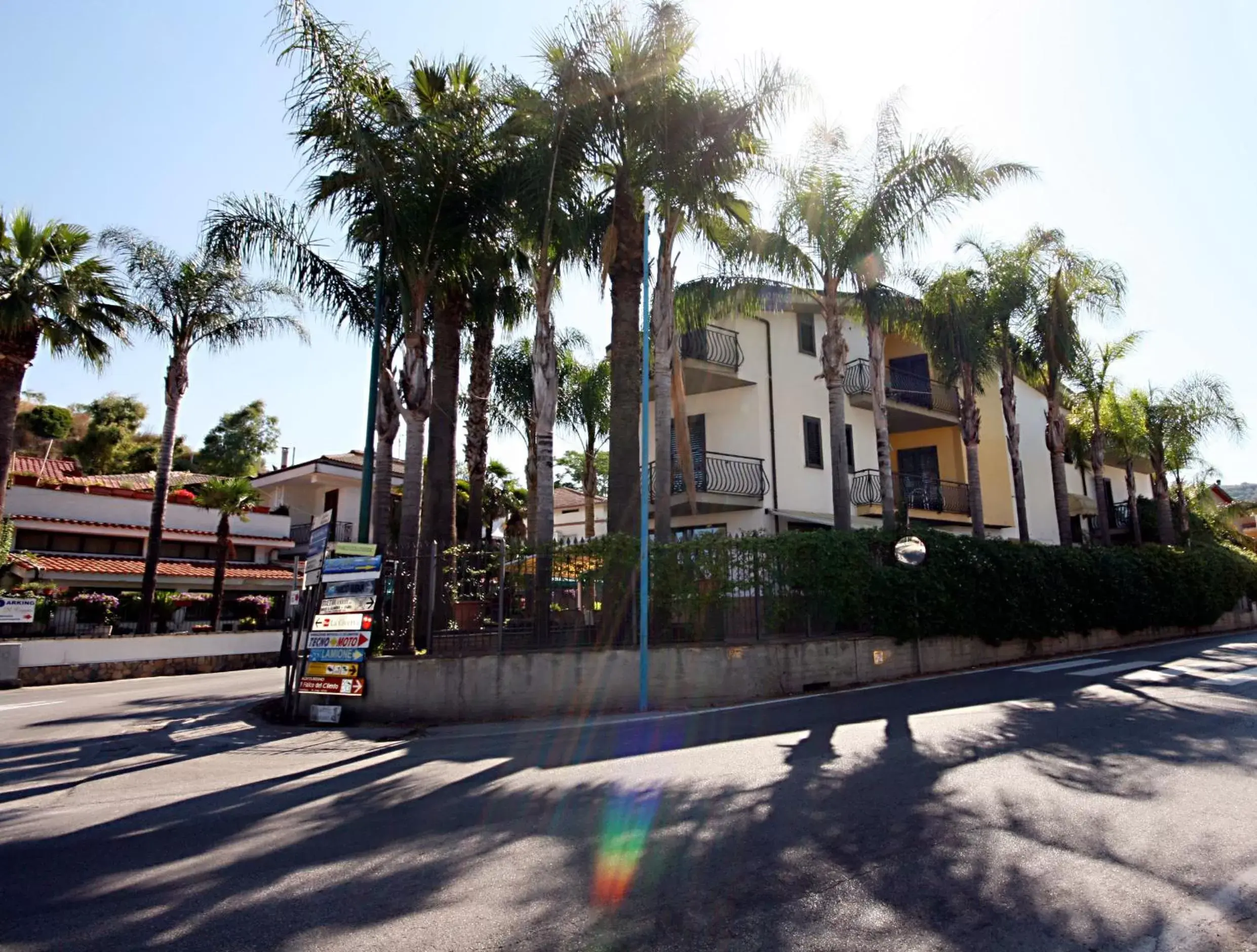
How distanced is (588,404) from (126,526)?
57.3 feet

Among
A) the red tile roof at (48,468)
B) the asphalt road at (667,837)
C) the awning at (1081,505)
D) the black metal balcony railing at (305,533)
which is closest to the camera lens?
the asphalt road at (667,837)

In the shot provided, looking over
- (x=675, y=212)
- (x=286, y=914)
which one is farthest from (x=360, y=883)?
(x=675, y=212)

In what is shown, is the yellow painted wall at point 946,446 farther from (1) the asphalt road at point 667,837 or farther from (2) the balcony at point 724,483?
(1) the asphalt road at point 667,837

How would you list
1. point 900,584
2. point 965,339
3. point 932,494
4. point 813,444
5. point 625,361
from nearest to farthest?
point 625,361 → point 900,584 → point 965,339 → point 813,444 → point 932,494

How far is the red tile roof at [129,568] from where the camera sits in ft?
80.2

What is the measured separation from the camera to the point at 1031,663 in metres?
15.5

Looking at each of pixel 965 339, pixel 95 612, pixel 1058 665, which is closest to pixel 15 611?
pixel 95 612

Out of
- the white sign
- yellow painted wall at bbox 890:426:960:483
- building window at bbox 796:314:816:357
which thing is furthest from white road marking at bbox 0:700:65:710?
yellow painted wall at bbox 890:426:960:483

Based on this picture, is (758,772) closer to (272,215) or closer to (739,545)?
(739,545)

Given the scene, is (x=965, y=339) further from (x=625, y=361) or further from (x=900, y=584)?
(x=625, y=361)

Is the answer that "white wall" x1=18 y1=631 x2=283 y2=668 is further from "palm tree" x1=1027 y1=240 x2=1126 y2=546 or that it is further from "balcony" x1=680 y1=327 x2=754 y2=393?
"palm tree" x1=1027 y1=240 x2=1126 y2=546

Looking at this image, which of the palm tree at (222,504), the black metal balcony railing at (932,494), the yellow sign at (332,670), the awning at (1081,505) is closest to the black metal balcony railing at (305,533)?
the palm tree at (222,504)

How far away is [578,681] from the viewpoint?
36.6 feet

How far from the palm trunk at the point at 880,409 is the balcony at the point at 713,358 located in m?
4.31
